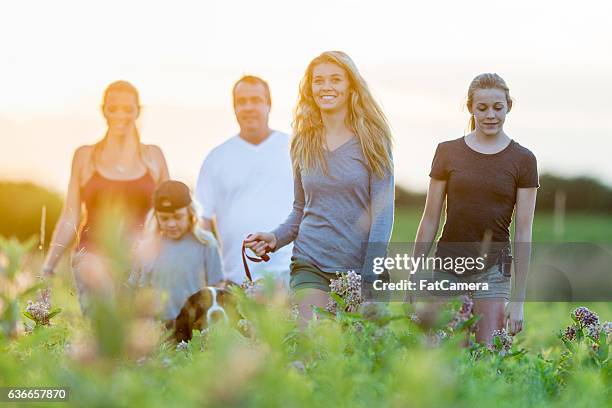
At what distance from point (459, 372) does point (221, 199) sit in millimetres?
5481

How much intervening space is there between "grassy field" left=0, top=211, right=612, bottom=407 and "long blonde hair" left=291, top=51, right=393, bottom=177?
1.65 m

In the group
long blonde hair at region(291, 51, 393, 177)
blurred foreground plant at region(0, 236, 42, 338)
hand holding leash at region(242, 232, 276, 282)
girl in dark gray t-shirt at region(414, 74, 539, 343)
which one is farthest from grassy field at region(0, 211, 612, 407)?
long blonde hair at region(291, 51, 393, 177)

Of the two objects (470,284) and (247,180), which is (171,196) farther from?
(470,284)

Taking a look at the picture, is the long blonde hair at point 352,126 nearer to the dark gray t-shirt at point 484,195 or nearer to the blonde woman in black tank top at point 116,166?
the dark gray t-shirt at point 484,195

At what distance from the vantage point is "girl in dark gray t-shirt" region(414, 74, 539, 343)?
A: 6.39m

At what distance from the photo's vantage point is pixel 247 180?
906 cm

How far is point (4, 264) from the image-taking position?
9.78ft

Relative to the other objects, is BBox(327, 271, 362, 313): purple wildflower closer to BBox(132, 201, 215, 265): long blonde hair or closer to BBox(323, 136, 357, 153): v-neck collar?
BBox(323, 136, 357, 153): v-neck collar

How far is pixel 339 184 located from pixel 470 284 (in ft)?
3.27

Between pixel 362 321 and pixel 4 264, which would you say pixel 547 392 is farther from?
pixel 4 264

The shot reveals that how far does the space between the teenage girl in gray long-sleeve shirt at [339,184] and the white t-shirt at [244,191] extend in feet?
7.26

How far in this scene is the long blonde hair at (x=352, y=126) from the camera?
652 centimetres

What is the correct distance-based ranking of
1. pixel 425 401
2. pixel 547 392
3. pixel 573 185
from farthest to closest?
pixel 573 185
pixel 547 392
pixel 425 401

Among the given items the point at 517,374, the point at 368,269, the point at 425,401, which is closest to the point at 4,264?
the point at 425,401
